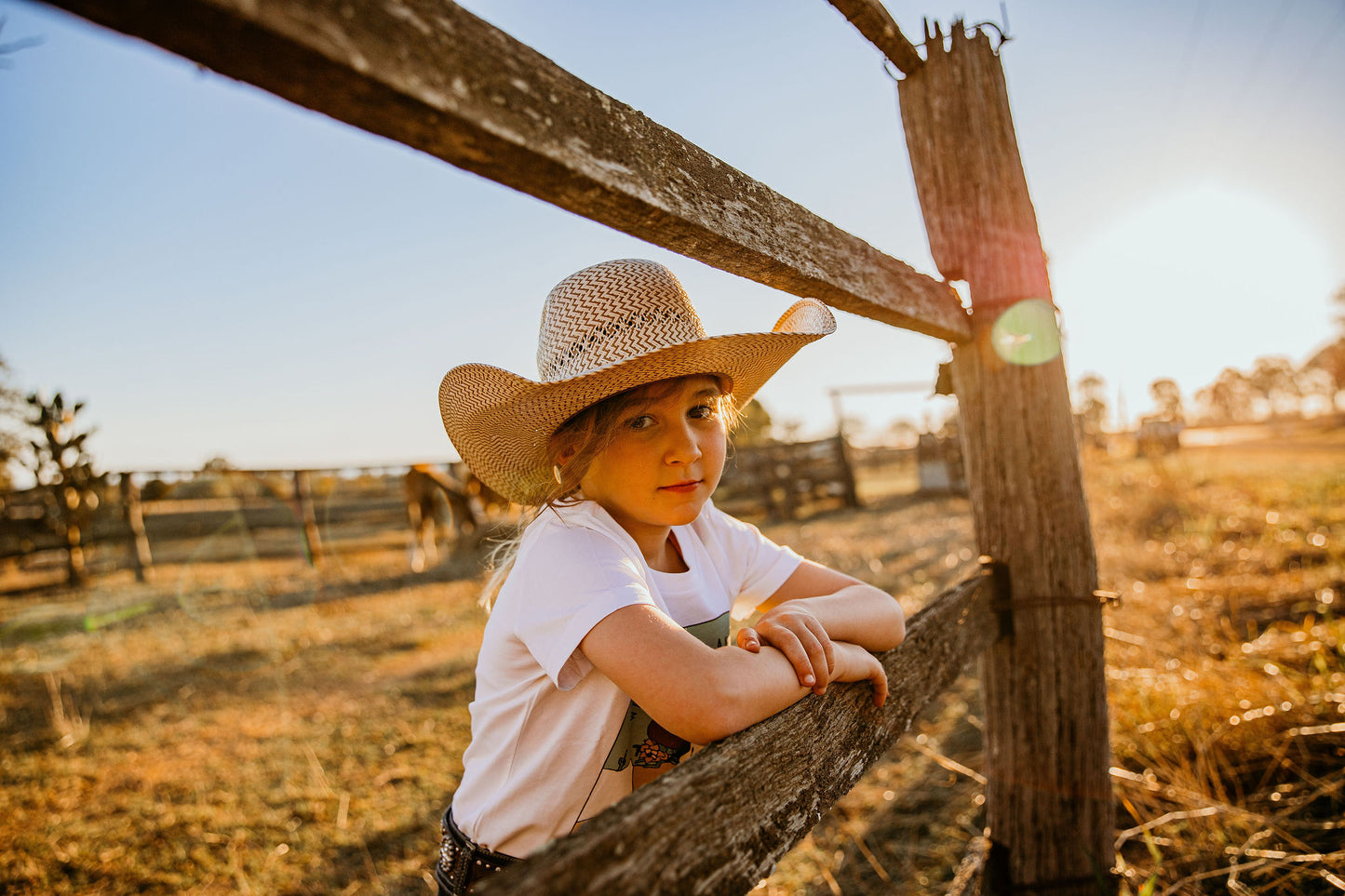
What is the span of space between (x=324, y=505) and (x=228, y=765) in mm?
11737

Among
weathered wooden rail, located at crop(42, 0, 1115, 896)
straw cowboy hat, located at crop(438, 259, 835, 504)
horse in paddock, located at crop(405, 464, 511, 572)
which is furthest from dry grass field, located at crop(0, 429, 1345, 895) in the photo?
horse in paddock, located at crop(405, 464, 511, 572)

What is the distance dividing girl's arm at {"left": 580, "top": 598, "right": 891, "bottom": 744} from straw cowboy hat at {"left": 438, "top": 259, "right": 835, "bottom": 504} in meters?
0.45

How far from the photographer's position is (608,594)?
107 centimetres

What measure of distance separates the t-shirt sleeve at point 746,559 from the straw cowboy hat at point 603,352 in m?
0.44

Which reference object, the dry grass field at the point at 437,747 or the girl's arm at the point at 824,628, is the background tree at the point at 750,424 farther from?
the dry grass field at the point at 437,747

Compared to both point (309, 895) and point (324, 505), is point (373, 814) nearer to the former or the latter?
point (309, 895)

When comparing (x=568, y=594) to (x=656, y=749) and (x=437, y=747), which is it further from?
(x=437, y=747)

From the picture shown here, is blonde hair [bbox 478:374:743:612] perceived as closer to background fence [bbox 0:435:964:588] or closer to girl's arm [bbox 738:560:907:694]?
girl's arm [bbox 738:560:907:694]

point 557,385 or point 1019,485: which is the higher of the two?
point 557,385

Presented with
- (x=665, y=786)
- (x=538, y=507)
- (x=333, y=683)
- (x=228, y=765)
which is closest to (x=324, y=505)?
(x=333, y=683)

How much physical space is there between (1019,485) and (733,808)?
5.16ft

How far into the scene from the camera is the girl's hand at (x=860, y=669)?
121 cm

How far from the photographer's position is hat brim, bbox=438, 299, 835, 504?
123 centimetres

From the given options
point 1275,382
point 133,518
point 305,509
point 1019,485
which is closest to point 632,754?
point 1019,485
